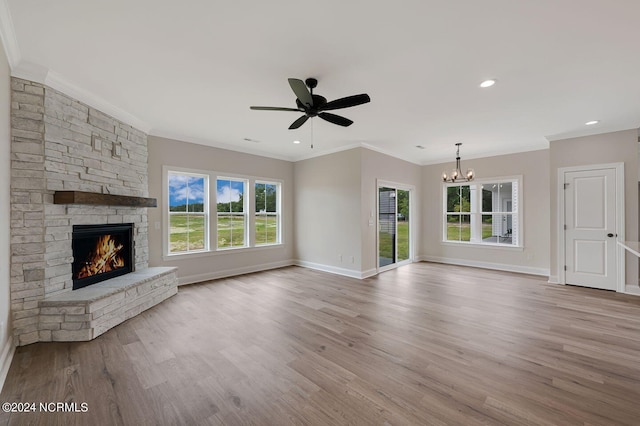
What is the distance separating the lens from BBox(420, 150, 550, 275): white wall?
18.8ft

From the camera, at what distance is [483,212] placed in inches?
259

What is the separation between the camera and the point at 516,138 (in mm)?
5168

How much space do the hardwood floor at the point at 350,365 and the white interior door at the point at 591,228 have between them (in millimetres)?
719

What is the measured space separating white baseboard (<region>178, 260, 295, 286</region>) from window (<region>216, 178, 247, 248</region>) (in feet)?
1.78

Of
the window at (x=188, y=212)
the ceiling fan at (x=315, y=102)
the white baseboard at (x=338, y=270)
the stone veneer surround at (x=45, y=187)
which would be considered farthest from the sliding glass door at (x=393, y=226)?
the stone veneer surround at (x=45, y=187)

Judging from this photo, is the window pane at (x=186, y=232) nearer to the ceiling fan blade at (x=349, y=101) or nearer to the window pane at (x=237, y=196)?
the window pane at (x=237, y=196)

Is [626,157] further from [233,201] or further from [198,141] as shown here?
[198,141]

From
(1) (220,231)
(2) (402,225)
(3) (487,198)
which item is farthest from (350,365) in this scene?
(3) (487,198)

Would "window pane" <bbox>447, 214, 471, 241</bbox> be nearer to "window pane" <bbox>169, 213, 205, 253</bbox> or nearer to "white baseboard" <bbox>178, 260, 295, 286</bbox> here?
"white baseboard" <bbox>178, 260, 295, 286</bbox>

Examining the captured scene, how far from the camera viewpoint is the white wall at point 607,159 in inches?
172

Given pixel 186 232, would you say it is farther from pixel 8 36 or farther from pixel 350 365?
pixel 350 365

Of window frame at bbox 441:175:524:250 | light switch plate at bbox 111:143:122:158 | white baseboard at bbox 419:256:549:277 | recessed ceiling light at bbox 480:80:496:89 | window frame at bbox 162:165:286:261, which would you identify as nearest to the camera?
recessed ceiling light at bbox 480:80:496:89

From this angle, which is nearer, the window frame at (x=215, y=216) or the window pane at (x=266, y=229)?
the window frame at (x=215, y=216)

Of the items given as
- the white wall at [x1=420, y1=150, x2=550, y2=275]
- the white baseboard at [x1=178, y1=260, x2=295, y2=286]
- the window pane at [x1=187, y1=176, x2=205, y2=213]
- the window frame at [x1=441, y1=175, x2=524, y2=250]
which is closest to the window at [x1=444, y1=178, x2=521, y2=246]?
the window frame at [x1=441, y1=175, x2=524, y2=250]
